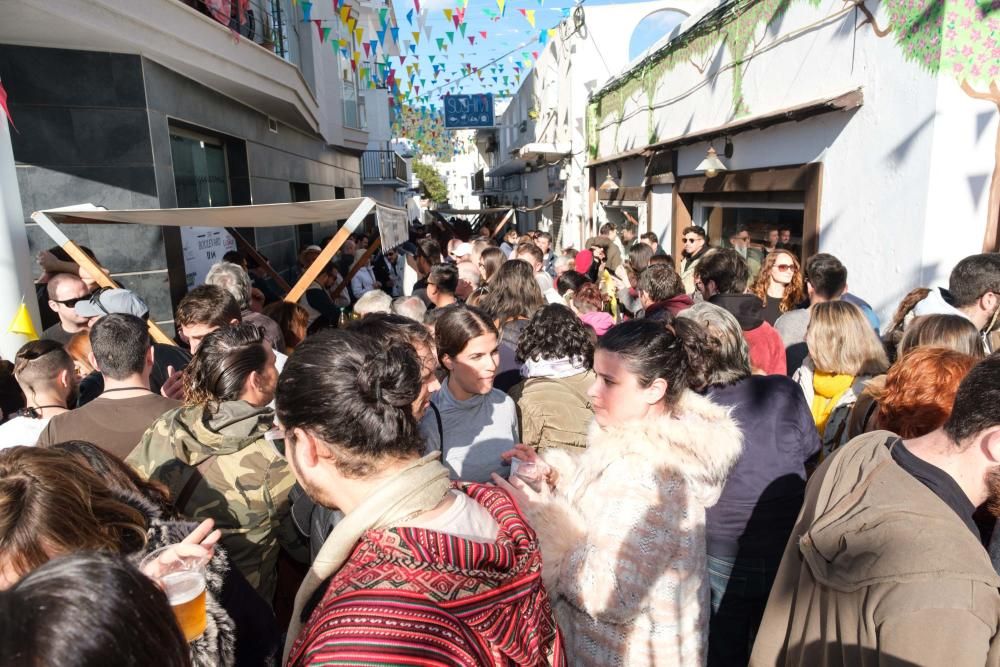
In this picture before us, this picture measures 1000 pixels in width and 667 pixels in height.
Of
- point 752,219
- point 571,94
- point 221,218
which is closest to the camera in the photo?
point 221,218

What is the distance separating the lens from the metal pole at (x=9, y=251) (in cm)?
387

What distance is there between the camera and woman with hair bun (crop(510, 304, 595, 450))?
2928 mm

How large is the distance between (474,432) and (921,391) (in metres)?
1.73

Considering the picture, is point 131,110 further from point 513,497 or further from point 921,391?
point 921,391

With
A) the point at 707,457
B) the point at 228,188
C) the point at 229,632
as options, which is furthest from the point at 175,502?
the point at 228,188

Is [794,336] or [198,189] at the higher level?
[198,189]

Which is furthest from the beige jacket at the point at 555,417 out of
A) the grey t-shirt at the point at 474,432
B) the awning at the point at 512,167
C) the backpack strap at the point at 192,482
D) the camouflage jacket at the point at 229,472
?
the awning at the point at 512,167

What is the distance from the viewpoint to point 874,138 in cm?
513

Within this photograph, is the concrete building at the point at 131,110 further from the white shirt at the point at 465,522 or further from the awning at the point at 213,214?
the white shirt at the point at 465,522

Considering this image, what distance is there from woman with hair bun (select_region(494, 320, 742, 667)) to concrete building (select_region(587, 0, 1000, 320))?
12.5 feet

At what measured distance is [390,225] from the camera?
6.21 m

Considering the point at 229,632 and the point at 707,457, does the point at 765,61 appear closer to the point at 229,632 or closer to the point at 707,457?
the point at 707,457

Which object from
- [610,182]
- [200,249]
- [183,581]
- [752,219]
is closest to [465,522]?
[183,581]

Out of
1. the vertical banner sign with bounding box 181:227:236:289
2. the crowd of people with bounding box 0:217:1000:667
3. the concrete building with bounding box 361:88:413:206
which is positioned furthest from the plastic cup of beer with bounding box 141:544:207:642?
the concrete building with bounding box 361:88:413:206
